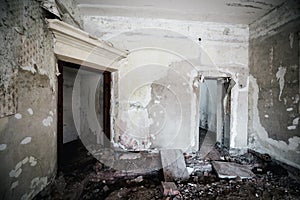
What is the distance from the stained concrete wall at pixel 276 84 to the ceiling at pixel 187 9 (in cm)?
30

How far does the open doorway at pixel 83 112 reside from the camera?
144 inches

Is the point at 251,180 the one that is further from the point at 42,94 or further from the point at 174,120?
the point at 42,94

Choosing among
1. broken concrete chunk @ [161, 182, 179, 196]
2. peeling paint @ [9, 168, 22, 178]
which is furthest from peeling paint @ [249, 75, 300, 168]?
peeling paint @ [9, 168, 22, 178]

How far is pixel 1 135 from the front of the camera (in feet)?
4.93

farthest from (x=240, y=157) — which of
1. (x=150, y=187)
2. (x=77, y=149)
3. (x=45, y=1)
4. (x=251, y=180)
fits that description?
(x=45, y=1)

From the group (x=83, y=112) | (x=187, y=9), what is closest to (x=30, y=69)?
(x=187, y=9)

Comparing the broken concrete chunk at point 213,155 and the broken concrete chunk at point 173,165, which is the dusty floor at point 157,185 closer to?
the broken concrete chunk at point 173,165

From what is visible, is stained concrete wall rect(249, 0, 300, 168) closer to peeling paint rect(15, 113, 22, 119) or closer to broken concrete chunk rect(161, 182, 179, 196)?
broken concrete chunk rect(161, 182, 179, 196)

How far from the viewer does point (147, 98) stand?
370 cm

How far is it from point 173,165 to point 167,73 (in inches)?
68.9

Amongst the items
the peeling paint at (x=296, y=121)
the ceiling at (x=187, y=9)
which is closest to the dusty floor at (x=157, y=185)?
the peeling paint at (x=296, y=121)

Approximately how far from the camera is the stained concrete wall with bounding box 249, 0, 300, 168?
2812 mm

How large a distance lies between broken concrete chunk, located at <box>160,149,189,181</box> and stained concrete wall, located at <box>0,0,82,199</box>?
5.30 feet

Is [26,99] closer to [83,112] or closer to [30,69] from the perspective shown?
[30,69]
